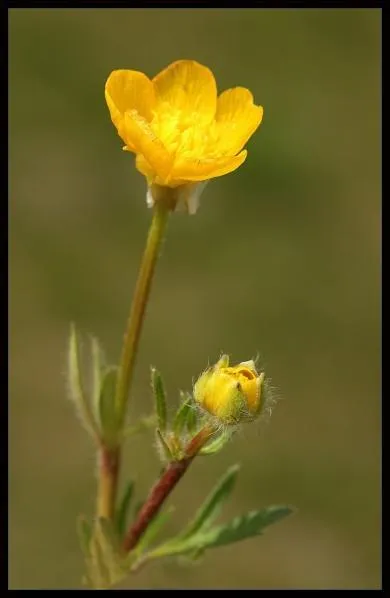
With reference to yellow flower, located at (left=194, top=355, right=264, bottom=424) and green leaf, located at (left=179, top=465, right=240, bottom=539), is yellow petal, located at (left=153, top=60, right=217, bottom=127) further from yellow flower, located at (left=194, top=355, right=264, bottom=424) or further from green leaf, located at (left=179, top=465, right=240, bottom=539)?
green leaf, located at (left=179, top=465, right=240, bottom=539)

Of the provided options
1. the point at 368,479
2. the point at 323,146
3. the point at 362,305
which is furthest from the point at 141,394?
the point at 323,146

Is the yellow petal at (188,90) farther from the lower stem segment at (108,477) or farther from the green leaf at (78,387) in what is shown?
the lower stem segment at (108,477)

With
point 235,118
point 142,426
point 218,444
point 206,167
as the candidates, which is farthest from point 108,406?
point 235,118

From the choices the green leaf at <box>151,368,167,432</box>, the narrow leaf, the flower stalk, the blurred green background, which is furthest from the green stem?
the blurred green background

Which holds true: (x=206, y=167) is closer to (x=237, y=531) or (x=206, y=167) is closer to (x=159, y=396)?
(x=159, y=396)

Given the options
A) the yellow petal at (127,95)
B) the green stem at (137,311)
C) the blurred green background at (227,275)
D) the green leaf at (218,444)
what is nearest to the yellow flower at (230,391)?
the green leaf at (218,444)

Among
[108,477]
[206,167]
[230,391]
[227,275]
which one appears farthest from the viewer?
[227,275]

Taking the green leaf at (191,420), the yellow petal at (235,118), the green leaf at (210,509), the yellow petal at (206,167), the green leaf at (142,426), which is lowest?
the green leaf at (210,509)
